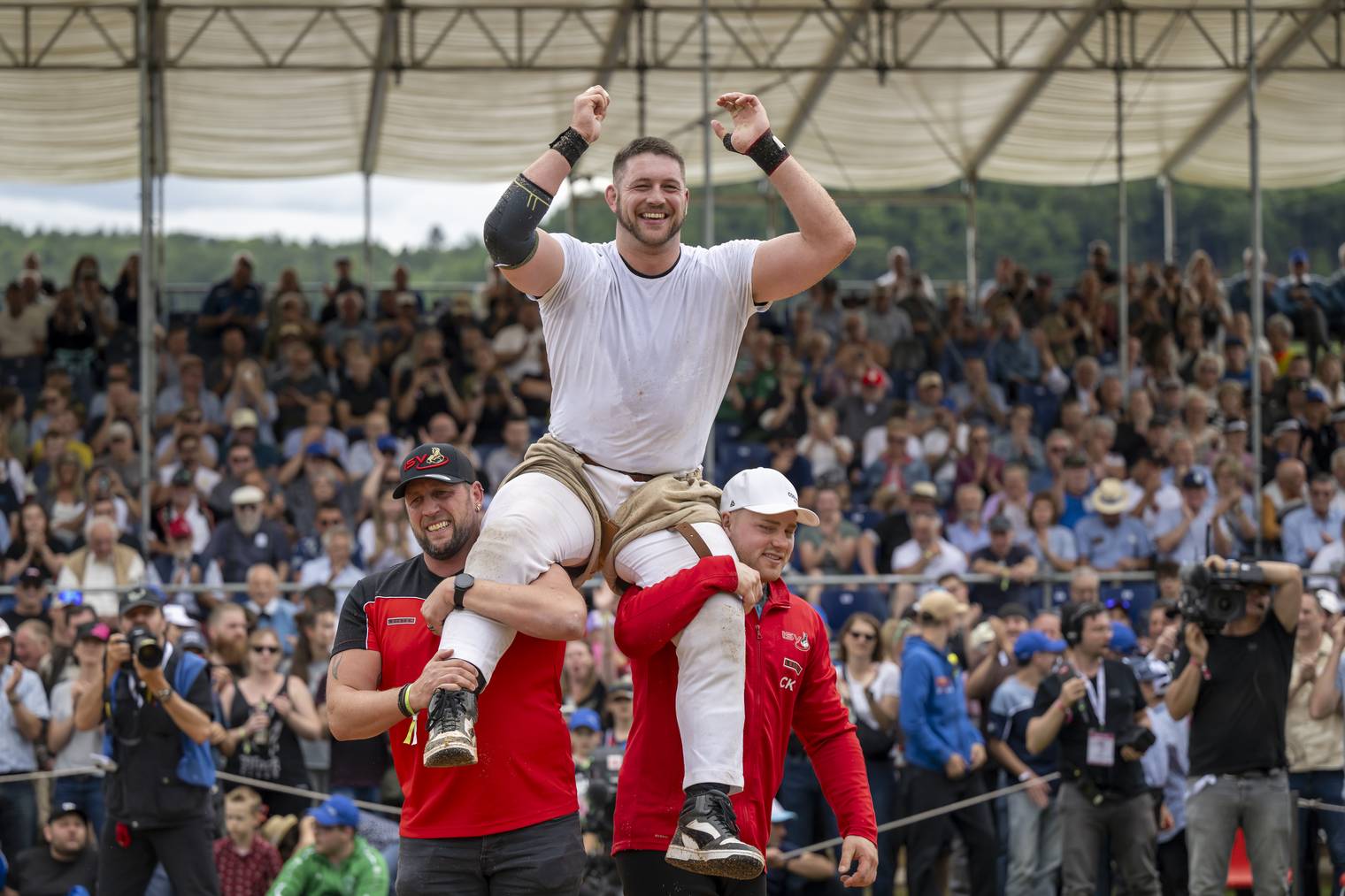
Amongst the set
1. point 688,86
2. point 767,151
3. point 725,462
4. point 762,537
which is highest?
point 688,86

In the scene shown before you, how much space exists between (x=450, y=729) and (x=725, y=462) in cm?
1159

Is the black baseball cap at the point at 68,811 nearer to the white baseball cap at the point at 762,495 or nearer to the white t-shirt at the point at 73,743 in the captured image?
the white t-shirt at the point at 73,743

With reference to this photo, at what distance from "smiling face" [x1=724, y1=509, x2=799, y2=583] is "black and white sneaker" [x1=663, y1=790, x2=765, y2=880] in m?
0.75

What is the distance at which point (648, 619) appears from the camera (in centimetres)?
467

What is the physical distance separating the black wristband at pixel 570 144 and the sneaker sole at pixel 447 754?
1.64 metres

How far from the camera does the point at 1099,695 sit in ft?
32.2

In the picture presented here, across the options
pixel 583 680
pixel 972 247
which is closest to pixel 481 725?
pixel 583 680

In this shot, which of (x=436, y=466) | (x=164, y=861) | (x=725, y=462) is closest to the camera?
(x=436, y=466)

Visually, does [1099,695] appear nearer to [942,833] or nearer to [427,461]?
[942,833]

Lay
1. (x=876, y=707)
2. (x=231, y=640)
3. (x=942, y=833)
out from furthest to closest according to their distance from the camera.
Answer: (x=231, y=640) → (x=876, y=707) → (x=942, y=833)

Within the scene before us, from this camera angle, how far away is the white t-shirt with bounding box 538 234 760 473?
489cm

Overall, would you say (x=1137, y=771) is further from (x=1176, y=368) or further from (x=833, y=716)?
(x=1176, y=368)

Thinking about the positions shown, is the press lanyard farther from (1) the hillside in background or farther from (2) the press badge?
(1) the hillside in background

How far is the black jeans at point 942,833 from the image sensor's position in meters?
10.2
